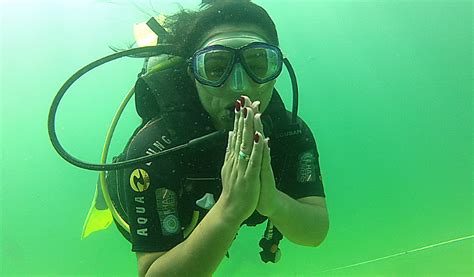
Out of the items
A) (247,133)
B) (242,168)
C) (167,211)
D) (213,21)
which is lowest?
(167,211)

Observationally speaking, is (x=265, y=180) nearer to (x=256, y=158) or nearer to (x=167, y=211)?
(x=256, y=158)

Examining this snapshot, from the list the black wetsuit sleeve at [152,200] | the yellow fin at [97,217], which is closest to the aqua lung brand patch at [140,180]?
the black wetsuit sleeve at [152,200]

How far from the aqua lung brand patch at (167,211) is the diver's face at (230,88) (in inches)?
14.0

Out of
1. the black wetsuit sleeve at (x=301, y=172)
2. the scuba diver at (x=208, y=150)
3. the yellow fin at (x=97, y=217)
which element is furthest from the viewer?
the yellow fin at (x=97, y=217)

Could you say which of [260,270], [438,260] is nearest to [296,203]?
[438,260]

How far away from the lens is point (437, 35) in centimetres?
729

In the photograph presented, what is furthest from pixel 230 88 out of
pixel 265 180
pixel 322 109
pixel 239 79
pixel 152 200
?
pixel 322 109

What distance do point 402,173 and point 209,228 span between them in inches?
252

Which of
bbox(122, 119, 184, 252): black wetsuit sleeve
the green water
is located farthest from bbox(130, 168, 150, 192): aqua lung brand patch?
the green water

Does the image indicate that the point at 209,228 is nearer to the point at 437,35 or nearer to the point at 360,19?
the point at 360,19

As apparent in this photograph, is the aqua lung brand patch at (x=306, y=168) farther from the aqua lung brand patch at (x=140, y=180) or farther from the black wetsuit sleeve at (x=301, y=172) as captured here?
the aqua lung brand patch at (x=140, y=180)

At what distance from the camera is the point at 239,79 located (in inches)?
68.3

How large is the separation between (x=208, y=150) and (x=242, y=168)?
515mm

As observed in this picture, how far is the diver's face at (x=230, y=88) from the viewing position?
1740 millimetres
